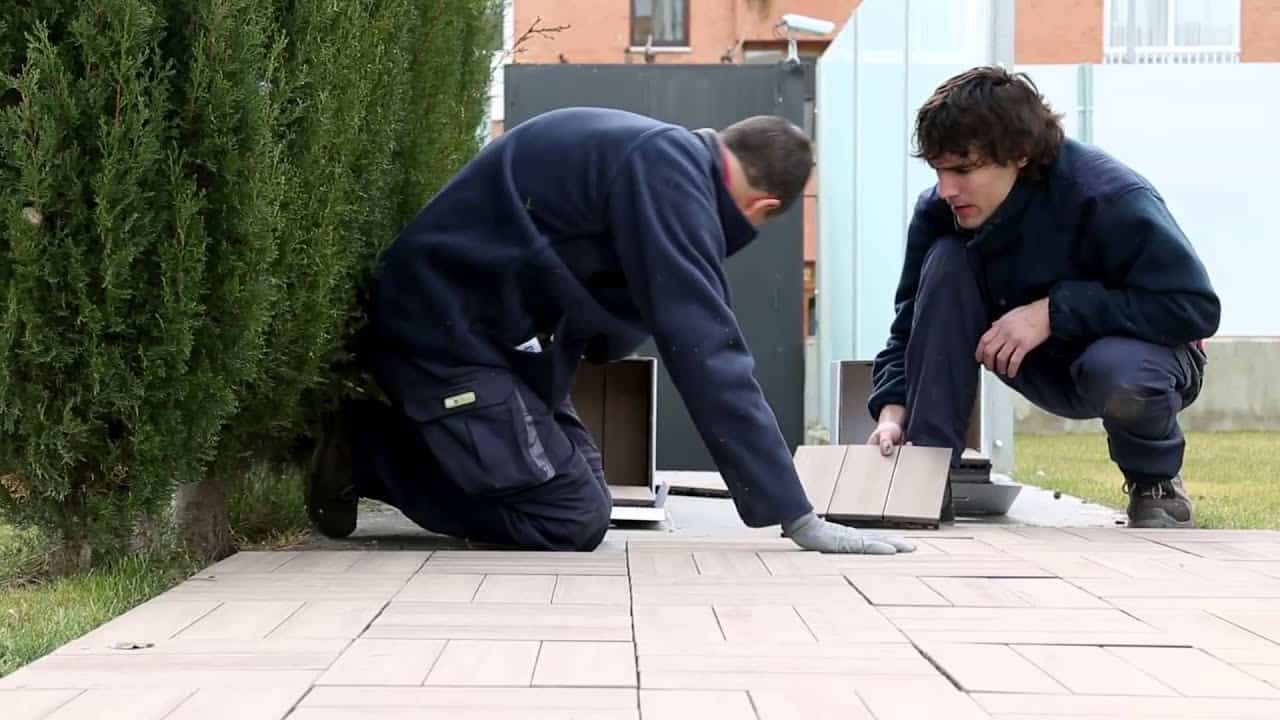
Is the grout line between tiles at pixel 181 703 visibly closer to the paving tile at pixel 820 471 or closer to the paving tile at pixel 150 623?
the paving tile at pixel 150 623

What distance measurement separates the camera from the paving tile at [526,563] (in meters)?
2.62

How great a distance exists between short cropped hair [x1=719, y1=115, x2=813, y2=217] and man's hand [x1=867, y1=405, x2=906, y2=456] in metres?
0.82

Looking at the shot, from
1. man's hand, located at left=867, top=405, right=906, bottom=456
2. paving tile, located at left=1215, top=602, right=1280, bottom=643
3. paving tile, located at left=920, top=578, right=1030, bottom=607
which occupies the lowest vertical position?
paving tile, located at left=920, top=578, right=1030, bottom=607

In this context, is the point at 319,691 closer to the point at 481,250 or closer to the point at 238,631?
the point at 238,631

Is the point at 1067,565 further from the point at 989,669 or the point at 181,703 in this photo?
→ the point at 181,703

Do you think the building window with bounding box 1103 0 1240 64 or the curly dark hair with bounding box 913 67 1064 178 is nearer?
the curly dark hair with bounding box 913 67 1064 178

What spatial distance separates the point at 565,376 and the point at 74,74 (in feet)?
3.97

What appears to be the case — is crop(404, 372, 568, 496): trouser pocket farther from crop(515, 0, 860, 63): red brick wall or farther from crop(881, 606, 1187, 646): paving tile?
crop(515, 0, 860, 63): red brick wall

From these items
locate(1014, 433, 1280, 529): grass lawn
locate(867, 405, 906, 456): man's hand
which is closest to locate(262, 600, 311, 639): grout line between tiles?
locate(867, 405, 906, 456): man's hand

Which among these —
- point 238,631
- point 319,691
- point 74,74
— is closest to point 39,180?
point 74,74

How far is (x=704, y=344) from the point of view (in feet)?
8.85

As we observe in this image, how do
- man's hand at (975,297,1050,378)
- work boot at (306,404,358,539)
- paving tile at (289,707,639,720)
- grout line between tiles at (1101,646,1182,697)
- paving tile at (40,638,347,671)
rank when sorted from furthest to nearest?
man's hand at (975,297,1050,378), work boot at (306,404,358,539), paving tile at (40,638,347,671), grout line between tiles at (1101,646,1182,697), paving tile at (289,707,639,720)

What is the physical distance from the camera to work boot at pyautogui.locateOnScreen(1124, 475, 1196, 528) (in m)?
3.39

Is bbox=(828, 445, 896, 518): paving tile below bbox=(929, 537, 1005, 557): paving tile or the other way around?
the other way around
